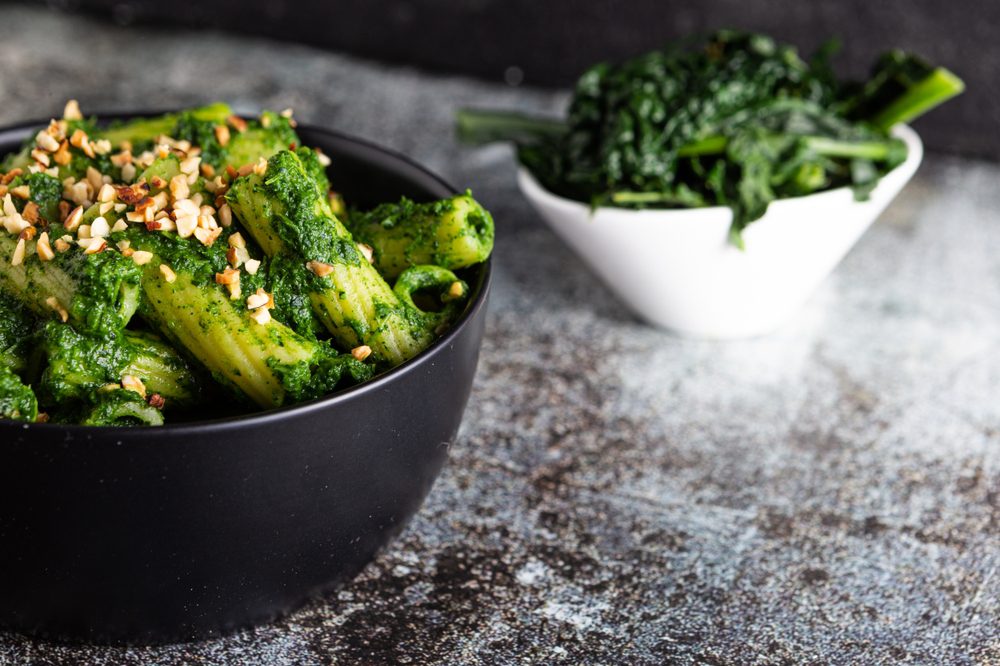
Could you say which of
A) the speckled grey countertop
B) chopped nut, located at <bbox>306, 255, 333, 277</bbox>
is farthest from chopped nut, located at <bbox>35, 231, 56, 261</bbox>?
the speckled grey countertop

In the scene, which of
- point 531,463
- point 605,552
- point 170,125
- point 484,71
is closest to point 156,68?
point 484,71

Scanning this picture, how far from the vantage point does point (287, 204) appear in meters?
1.01

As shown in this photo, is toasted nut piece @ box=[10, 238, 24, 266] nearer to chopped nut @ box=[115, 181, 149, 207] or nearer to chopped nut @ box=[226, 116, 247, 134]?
chopped nut @ box=[115, 181, 149, 207]

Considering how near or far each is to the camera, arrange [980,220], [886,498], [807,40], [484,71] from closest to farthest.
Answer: [886,498], [980,220], [807,40], [484,71]

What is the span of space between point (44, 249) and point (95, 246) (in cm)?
6

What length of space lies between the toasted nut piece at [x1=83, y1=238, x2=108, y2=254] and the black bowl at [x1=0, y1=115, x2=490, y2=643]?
19 cm

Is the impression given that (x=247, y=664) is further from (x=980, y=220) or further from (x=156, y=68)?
(x=156, y=68)

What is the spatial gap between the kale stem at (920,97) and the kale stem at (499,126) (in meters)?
0.52

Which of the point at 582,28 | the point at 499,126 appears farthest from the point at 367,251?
the point at 582,28

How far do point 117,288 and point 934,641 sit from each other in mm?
873

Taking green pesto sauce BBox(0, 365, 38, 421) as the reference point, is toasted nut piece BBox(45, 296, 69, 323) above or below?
above

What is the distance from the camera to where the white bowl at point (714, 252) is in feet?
4.91

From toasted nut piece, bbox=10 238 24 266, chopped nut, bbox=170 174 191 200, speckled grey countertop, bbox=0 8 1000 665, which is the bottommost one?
speckled grey countertop, bbox=0 8 1000 665

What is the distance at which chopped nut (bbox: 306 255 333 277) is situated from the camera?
996 mm
